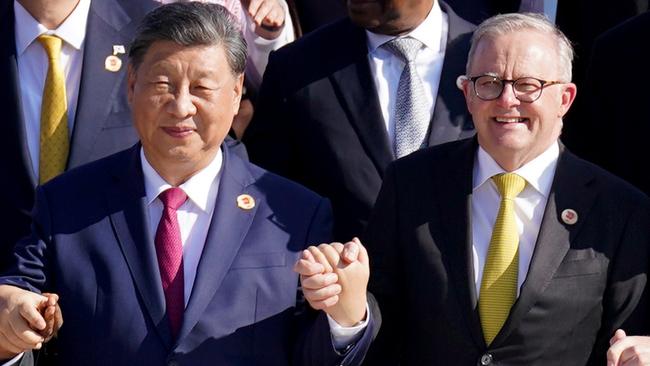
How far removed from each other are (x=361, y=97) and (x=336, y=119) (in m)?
0.13

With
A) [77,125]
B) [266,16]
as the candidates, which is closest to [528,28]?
[266,16]

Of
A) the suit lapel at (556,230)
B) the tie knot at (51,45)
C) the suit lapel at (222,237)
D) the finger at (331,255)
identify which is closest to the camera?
the finger at (331,255)

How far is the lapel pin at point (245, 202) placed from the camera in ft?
16.4

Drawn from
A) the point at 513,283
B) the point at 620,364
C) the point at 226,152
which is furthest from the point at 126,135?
the point at 620,364

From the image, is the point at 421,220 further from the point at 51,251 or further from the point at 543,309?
the point at 51,251

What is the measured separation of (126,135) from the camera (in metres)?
5.57

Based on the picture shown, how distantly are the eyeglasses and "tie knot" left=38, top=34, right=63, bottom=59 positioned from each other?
1.58 metres

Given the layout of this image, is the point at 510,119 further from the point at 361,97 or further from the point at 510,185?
the point at 361,97

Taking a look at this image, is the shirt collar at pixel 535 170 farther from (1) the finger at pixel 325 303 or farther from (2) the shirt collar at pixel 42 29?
(2) the shirt collar at pixel 42 29

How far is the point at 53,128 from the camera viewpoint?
5.54 meters

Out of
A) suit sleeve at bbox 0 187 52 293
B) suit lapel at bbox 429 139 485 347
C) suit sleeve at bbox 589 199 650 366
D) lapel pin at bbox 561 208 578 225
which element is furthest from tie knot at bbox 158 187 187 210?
suit sleeve at bbox 589 199 650 366

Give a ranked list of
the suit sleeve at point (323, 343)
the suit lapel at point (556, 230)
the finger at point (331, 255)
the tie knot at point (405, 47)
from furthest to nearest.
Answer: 1. the tie knot at point (405, 47)
2. the suit lapel at point (556, 230)
3. the suit sleeve at point (323, 343)
4. the finger at point (331, 255)

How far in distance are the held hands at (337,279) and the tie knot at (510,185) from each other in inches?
24.2

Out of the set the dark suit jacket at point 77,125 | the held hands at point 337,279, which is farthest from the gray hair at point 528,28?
the dark suit jacket at point 77,125
